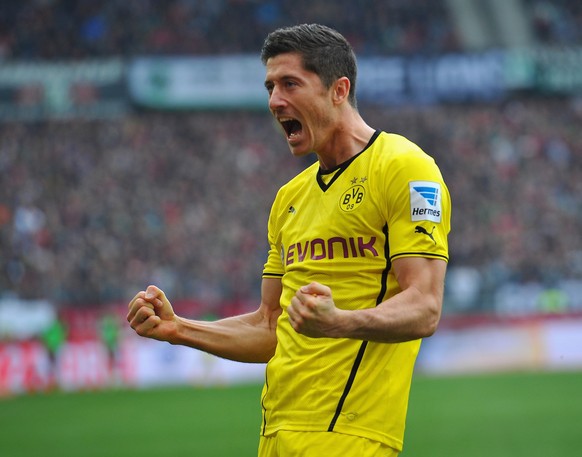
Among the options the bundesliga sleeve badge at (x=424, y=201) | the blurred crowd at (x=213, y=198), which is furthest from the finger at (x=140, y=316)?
the blurred crowd at (x=213, y=198)

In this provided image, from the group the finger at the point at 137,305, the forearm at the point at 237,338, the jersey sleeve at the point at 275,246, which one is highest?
the jersey sleeve at the point at 275,246

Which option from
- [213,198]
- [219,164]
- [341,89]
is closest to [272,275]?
[341,89]

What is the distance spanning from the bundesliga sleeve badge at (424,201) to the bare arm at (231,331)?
90 centimetres

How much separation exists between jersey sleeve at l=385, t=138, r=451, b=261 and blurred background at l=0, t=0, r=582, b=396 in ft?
51.5

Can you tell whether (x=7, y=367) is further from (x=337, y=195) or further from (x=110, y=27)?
(x=337, y=195)

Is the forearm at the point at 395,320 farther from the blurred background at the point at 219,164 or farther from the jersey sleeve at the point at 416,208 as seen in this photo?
the blurred background at the point at 219,164

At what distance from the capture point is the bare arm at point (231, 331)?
4.16 meters

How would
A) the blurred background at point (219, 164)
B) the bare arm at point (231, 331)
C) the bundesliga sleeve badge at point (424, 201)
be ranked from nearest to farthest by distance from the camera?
the bundesliga sleeve badge at point (424, 201)
the bare arm at point (231, 331)
the blurred background at point (219, 164)

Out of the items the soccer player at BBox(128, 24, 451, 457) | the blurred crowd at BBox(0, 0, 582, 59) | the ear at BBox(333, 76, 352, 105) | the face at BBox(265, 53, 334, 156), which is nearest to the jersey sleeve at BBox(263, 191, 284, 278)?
the soccer player at BBox(128, 24, 451, 457)

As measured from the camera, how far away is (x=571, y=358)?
20.8 meters

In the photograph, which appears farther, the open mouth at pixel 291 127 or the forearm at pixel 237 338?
the forearm at pixel 237 338

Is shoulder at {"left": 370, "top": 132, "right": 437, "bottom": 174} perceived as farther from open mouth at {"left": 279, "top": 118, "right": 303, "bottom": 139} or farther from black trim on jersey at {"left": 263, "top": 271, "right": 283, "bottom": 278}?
black trim on jersey at {"left": 263, "top": 271, "right": 283, "bottom": 278}

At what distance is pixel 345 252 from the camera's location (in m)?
3.76

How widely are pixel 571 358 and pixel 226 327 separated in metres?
17.4
